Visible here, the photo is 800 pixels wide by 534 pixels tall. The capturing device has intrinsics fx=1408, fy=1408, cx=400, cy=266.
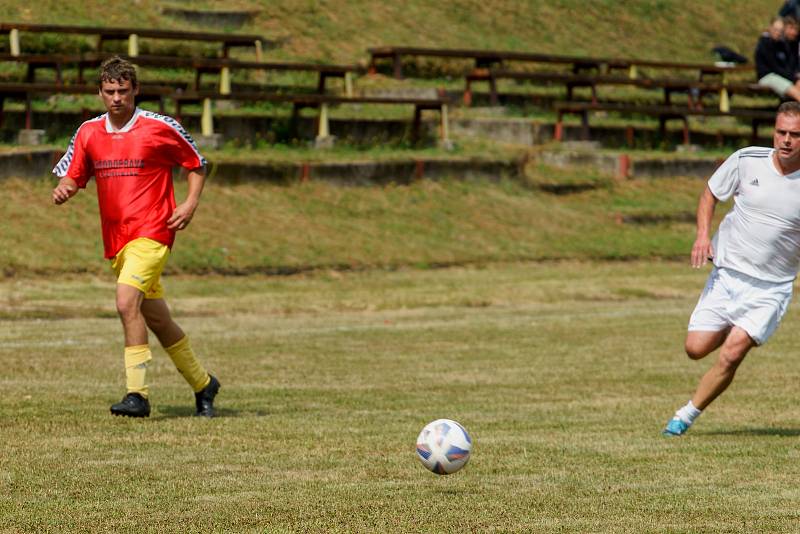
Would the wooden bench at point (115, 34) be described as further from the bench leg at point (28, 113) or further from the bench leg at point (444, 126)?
the bench leg at point (444, 126)

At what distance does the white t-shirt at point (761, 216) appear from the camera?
355 inches

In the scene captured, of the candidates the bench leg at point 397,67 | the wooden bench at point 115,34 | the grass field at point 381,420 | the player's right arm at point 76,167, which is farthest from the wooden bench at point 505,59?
the player's right arm at point 76,167

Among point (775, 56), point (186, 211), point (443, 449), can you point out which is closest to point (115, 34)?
point (775, 56)

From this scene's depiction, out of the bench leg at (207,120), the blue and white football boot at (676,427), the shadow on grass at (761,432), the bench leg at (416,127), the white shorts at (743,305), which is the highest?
the white shorts at (743,305)

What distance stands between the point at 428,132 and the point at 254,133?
13.1 ft

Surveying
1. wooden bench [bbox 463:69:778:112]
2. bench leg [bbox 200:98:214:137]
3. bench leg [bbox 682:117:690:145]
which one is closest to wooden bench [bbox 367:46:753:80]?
wooden bench [bbox 463:69:778:112]

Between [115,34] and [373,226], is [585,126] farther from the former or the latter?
[115,34]

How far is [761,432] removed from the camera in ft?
30.5

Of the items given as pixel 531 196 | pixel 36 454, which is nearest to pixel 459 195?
pixel 531 196

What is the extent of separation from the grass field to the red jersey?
1259 millimetres

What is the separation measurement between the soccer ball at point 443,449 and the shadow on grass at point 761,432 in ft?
8.77

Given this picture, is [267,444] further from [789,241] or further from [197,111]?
[197,111]

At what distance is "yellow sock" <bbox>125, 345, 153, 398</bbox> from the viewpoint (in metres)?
9.23

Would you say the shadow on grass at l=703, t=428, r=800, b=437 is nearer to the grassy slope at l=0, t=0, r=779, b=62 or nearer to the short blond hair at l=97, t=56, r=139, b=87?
the short blond hair at l=97, t=56, r=139, b=87
